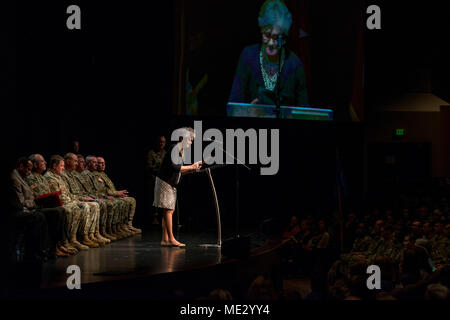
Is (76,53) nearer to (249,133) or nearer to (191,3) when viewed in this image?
(191,3)

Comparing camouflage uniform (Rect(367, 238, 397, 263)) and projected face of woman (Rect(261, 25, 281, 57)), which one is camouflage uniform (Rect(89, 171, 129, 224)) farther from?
projected face of woman (Rect(261, 25, 281, 57))

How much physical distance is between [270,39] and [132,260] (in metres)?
6.16

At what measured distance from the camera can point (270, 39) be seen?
447 inches

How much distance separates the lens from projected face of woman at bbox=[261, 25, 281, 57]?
11.3 meters

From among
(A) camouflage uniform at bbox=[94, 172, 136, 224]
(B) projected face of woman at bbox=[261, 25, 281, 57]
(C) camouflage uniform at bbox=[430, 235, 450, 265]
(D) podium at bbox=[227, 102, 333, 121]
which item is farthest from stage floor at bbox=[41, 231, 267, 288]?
(B) projected face of woman at bbox=[261, 25, 281, 57]

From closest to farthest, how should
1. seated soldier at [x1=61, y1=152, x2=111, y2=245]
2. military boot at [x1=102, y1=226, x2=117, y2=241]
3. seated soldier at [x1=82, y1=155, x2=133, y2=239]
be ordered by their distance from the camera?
1. seated soldier at [x1=61, y1=152, x2=111, y2=245]
2. military boot at [x1=102, y1=226, x2=117, y2=241]
3. seated soldier at [x1=82, y1=155, x2=133, y2=239]

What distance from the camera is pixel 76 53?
9414mm

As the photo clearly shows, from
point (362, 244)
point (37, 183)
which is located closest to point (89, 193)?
point (37, 183)

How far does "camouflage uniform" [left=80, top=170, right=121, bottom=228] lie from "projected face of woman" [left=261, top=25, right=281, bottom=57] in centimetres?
439

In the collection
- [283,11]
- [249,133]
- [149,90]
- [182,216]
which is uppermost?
[283,11]

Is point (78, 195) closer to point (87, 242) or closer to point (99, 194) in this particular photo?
point (87, 242)
